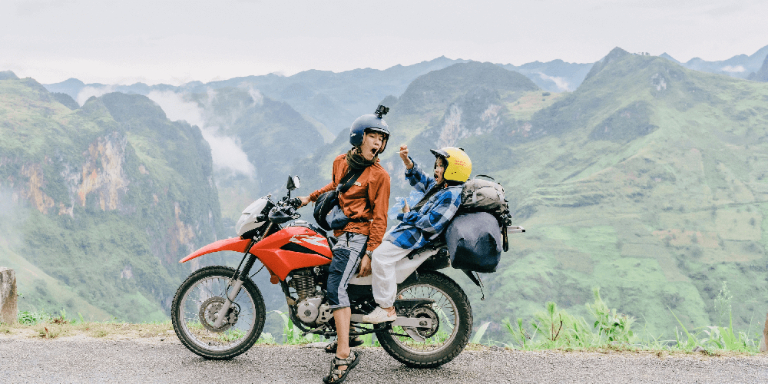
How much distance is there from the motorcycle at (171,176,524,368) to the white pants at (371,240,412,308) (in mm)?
135

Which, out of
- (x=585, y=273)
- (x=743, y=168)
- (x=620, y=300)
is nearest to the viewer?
(x=620, y=300)

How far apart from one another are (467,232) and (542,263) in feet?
458

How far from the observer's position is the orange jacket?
449 cm

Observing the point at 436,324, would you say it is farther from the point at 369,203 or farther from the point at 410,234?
the point at 369,203

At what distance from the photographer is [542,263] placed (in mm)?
136375

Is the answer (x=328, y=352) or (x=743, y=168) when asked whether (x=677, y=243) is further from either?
(x=328, y=352)

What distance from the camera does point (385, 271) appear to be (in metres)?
4.54

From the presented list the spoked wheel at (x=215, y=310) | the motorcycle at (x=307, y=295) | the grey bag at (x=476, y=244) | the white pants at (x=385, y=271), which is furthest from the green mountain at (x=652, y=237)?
the grey bag at (x=476, y=244)

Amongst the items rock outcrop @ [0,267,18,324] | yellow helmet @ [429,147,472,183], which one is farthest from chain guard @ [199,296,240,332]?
rock outcrop @ [0,267,18,324]

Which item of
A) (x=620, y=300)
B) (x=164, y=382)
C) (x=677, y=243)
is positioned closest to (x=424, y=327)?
(x=164, y=382)

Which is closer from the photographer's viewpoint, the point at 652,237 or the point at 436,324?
the point at 436,324

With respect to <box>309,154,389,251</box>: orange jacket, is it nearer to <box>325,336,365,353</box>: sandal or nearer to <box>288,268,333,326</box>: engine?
<box>288,268,333,326</box>: engine

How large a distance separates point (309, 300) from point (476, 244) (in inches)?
63.0

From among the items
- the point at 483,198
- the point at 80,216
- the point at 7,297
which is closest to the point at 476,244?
the point at 483,198
